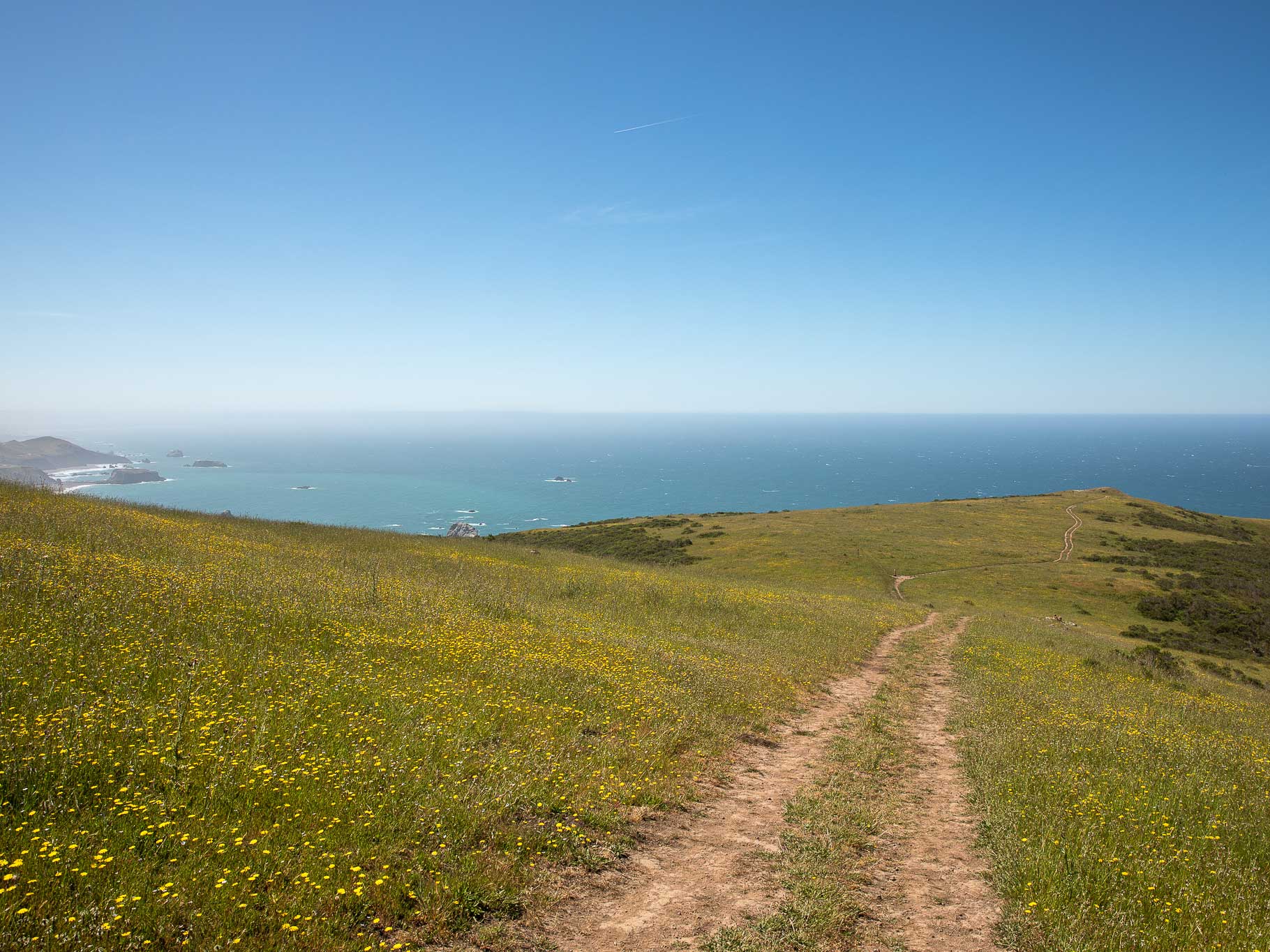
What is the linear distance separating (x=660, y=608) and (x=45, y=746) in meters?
18.8

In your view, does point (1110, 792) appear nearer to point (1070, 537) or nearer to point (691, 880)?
point (691, 880)

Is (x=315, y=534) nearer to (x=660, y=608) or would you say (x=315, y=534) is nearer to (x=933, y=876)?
(x=660, y=608)

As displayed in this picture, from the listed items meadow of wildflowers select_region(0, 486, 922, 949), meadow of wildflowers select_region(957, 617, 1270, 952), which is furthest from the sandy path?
meadow of wildflowers select_region(0, 486, 922, 949)

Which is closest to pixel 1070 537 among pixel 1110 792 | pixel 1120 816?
pixel 1110 792

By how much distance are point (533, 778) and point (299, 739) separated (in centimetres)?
321

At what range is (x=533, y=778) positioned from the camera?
8.47 m

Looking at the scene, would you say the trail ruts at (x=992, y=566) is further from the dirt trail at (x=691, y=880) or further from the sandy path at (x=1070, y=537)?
the dirt trail at (x=691, y=880)

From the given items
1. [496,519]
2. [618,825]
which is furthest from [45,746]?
[496,519]

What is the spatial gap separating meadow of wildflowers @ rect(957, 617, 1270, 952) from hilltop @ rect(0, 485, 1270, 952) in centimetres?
5

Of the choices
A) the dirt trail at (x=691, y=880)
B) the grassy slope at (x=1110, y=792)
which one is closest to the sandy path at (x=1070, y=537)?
the grassy slope at (x=1110, y=792)

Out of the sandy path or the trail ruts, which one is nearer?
the trail ruts

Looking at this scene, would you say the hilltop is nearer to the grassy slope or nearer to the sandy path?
the grassy slope

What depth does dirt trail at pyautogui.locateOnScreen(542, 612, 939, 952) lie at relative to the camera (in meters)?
6.07

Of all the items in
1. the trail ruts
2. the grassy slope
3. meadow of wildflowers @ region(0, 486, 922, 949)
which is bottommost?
the trail ruts
